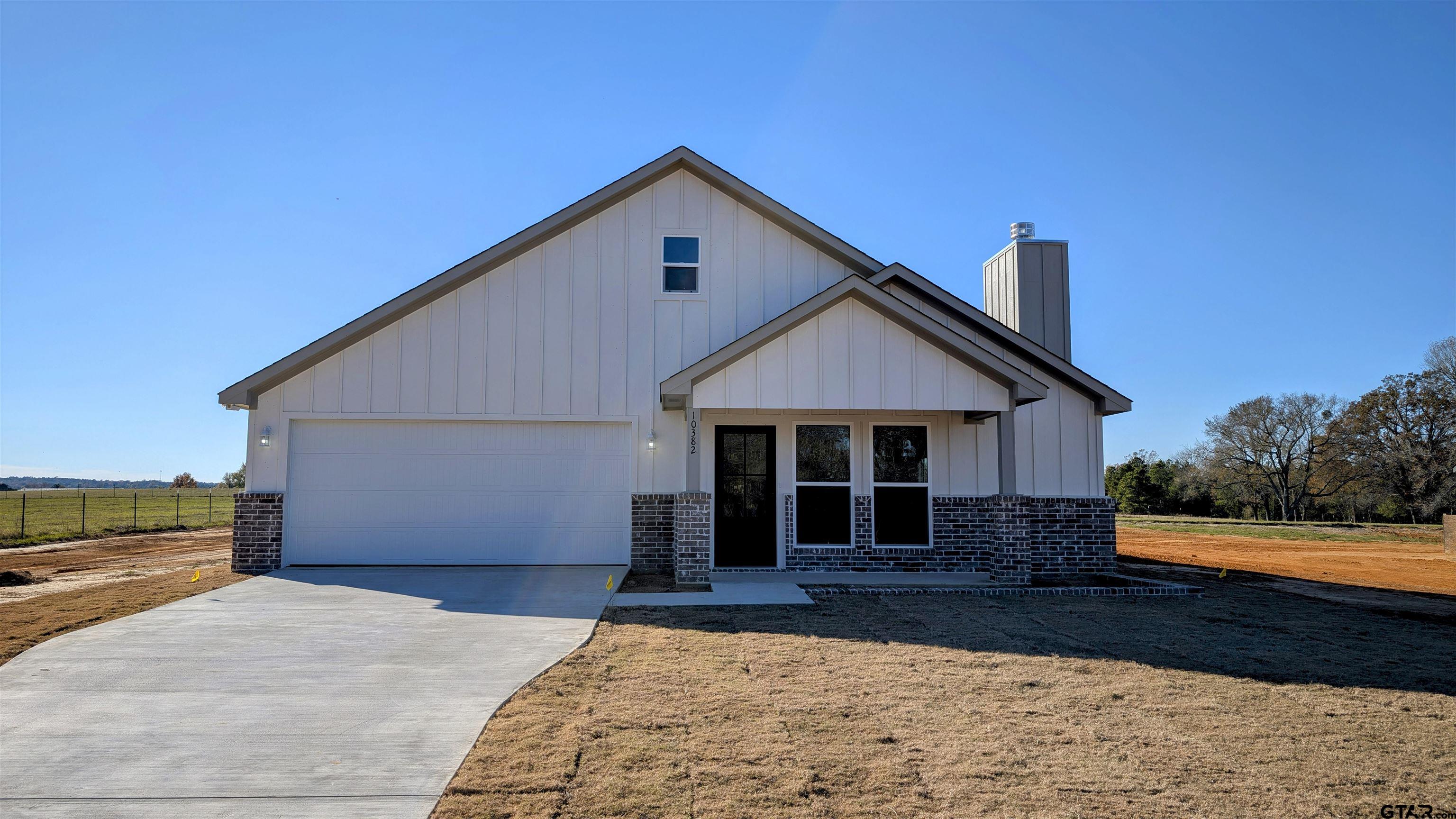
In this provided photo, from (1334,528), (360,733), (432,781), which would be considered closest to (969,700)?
(432,781)

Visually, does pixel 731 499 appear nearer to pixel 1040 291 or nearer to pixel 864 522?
pixel 864 522

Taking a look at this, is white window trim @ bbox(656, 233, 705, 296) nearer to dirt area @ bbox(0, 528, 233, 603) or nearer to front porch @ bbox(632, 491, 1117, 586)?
front porch @ bbox(632, 491, 1117, 586)

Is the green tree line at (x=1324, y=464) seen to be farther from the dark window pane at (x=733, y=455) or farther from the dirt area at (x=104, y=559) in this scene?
the dirt area at (x=104, y=559)

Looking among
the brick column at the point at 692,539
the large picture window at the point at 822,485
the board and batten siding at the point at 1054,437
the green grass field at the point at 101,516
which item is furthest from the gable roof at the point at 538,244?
the green grass field at the point at 101,516

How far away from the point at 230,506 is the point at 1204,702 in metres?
45.9

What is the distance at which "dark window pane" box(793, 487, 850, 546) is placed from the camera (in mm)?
12102

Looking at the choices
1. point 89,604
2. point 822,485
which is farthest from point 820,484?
point 89,604

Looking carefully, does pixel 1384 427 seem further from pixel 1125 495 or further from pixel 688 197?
pixel 688 197

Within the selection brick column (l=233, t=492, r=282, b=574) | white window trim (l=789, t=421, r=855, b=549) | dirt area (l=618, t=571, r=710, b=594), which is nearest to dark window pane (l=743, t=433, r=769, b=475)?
white window trim (l=789, t=421, r=855, b=549)

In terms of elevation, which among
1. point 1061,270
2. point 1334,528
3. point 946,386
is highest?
point 1061,270

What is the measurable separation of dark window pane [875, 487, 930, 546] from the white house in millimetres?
29

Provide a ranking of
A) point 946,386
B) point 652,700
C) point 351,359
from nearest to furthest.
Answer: point 652,700
point 946,386
point 351,359

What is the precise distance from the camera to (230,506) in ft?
136

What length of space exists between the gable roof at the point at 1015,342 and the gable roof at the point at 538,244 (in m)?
0.43
